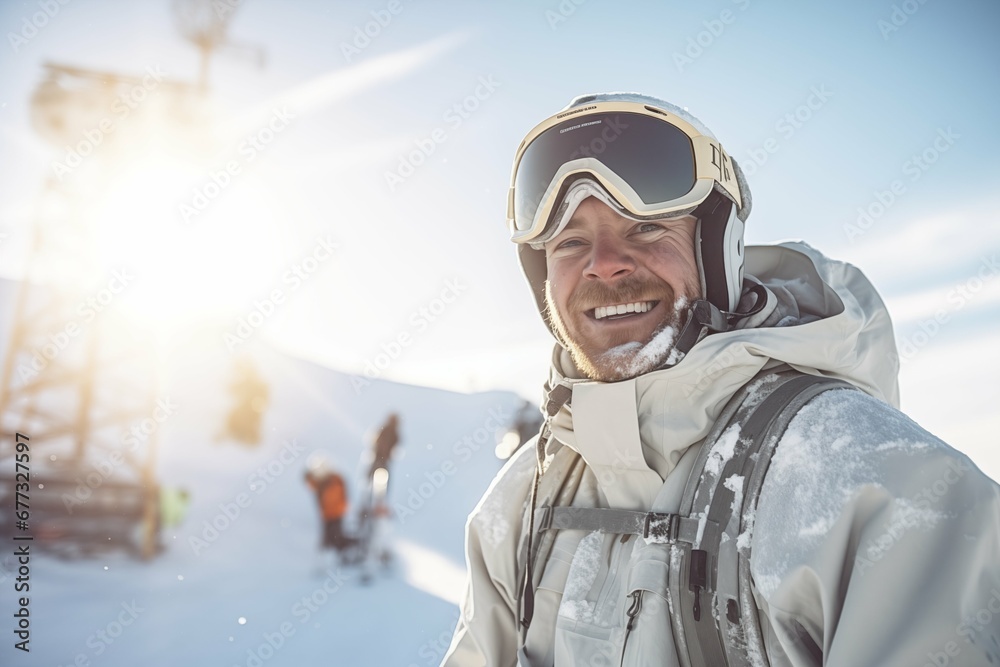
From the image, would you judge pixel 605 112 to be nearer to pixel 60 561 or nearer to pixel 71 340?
pixel 60 561

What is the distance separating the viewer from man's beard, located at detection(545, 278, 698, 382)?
5.65ft

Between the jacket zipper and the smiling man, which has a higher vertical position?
the smiling man

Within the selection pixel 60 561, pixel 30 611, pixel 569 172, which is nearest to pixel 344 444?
pixel 60 561

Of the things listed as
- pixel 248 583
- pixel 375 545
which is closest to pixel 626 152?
pixel 248 583

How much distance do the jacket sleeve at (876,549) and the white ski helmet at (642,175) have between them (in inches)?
33.7

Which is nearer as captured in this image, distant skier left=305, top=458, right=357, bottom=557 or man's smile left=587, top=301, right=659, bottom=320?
man's smile left=587, top=301, right=659, bottom=320

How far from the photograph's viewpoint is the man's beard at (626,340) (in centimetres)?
172

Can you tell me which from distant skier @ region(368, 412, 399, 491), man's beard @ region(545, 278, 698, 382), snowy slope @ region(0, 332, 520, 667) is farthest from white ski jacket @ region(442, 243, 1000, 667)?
distant skier @ region(368, 412, 399, 491)

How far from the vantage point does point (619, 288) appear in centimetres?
187

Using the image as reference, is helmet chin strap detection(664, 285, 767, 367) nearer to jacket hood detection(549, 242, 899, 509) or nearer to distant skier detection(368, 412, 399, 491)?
jacket hood detection(549, 242, 899, 509)

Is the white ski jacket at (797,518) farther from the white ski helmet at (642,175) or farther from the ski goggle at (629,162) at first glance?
the ski goggle at (629,162)

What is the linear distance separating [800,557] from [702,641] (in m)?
0.29

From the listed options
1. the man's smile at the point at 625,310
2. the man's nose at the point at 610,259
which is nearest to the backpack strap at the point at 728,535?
the man's smile at the point at 625,310

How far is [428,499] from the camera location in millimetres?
15852
